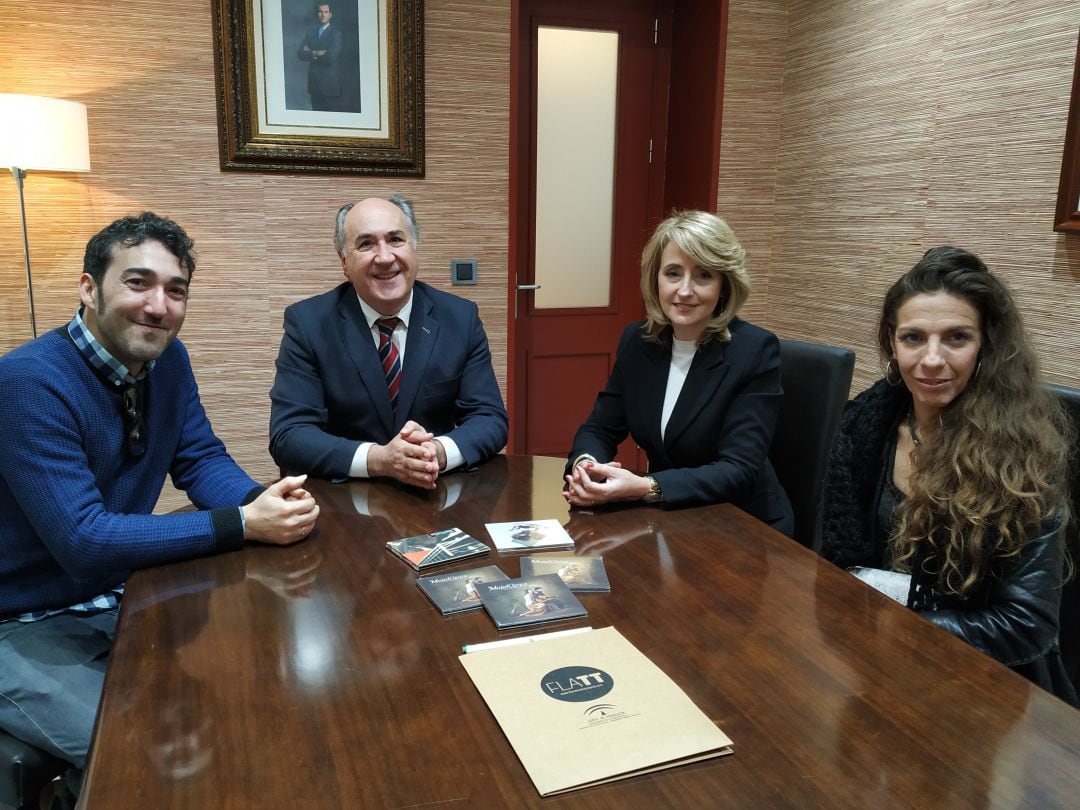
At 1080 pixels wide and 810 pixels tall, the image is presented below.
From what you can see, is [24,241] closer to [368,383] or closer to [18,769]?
[368,383]

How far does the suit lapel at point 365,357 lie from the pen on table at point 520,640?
1088 mm

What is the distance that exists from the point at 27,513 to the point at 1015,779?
156cm

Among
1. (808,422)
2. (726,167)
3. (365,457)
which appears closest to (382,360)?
(365,457)

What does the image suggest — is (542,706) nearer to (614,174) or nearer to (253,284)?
(253,284)

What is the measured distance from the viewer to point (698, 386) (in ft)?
6.60

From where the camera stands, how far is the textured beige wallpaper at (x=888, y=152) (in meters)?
2.43

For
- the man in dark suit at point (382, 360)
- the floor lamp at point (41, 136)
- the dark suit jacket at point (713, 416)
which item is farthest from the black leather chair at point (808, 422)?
the floor lamp at point (41, 136)

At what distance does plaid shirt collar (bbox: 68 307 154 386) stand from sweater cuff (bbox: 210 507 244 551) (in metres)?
0.35

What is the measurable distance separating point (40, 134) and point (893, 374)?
8.72ft

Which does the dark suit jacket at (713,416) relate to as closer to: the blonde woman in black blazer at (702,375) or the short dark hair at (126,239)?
the blonde woman in black blazer at (702,375)

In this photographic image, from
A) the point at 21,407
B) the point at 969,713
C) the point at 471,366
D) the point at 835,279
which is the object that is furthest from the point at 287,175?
the point at 969,713

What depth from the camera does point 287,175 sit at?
10.5 ft

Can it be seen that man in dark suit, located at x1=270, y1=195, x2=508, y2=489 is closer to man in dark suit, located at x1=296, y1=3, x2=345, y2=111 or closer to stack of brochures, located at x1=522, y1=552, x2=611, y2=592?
stack of brochures, located at x1=522, y1=552, x2=611, y2=592

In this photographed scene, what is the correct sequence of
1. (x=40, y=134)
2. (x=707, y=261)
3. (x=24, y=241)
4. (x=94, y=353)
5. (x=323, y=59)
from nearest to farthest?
1. (x=94, y=353)
2. (x=707, y=261)
3. (x=40, y=134)
4. (x=24, y=241)
5. (x=323, y=59)
